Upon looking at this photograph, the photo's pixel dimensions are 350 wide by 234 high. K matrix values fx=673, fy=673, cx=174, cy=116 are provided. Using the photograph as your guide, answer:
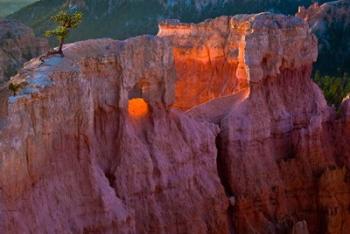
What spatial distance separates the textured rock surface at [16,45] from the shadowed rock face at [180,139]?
19890 mm

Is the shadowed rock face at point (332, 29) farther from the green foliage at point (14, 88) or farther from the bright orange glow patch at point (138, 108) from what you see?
the green foliage at point (14, 88)

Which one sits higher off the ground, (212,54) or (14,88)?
(212,54)

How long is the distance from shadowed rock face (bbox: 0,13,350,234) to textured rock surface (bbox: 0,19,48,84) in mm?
19890

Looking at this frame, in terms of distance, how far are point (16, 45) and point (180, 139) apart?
30446mm

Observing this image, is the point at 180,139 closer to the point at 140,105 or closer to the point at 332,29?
the point at 140,105

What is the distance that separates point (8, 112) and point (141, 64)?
216 inches

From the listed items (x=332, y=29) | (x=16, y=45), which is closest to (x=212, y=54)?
(x=16, y=45)

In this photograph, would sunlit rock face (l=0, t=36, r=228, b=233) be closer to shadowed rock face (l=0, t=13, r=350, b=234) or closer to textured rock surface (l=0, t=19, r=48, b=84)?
shadowed rock face (l=0, t=13, r=350, b=234)

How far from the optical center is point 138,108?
20469mm

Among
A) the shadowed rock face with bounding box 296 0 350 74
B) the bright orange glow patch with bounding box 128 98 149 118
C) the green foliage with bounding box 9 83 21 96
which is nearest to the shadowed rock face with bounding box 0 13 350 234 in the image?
the bright orange glow patch with bounding box 128 98 149 118

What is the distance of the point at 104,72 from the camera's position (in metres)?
18.5

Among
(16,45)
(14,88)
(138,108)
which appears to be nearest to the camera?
(14,88)

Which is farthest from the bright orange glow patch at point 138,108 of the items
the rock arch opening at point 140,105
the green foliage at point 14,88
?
the green foliage at point 14,88

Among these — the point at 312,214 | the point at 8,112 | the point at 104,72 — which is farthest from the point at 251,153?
the point at 8,112
